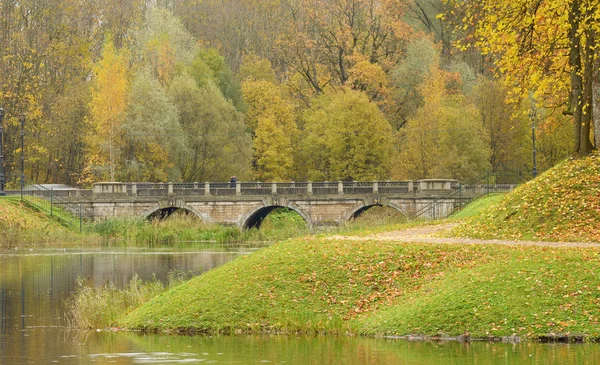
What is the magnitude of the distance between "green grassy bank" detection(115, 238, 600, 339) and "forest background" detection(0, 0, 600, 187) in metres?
43.1

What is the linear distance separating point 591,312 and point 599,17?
33.4 ft

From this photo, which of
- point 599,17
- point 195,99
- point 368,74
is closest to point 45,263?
point 599,17

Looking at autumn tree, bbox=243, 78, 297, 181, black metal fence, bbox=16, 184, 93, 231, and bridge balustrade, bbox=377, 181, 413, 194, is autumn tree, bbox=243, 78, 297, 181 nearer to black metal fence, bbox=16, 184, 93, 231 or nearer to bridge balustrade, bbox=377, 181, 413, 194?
bridge balustrade, bbox=377, 181, 413, 194

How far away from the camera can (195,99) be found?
2916 inches

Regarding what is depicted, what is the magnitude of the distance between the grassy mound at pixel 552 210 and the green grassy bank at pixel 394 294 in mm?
2941

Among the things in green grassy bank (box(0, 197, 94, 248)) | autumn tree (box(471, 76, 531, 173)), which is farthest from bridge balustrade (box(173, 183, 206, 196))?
autumn tree (box(471, 76, 531, 173))

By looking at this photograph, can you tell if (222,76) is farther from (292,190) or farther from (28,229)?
(28,229)

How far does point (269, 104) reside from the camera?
8225 centimetres

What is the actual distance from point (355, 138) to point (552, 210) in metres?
45.0

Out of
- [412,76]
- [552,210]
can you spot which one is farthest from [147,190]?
[552,210]

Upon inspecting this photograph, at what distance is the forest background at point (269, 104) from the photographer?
235ft

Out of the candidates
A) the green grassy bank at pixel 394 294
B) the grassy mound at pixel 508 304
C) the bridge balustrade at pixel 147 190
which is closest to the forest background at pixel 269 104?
the bridge balustrade at pixel 147 190

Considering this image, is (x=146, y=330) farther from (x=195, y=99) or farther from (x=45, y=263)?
(x=195, y=99)

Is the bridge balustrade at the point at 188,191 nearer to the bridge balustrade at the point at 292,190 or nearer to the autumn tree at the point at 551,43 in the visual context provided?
the bridge balustrade at the point at 292,190
